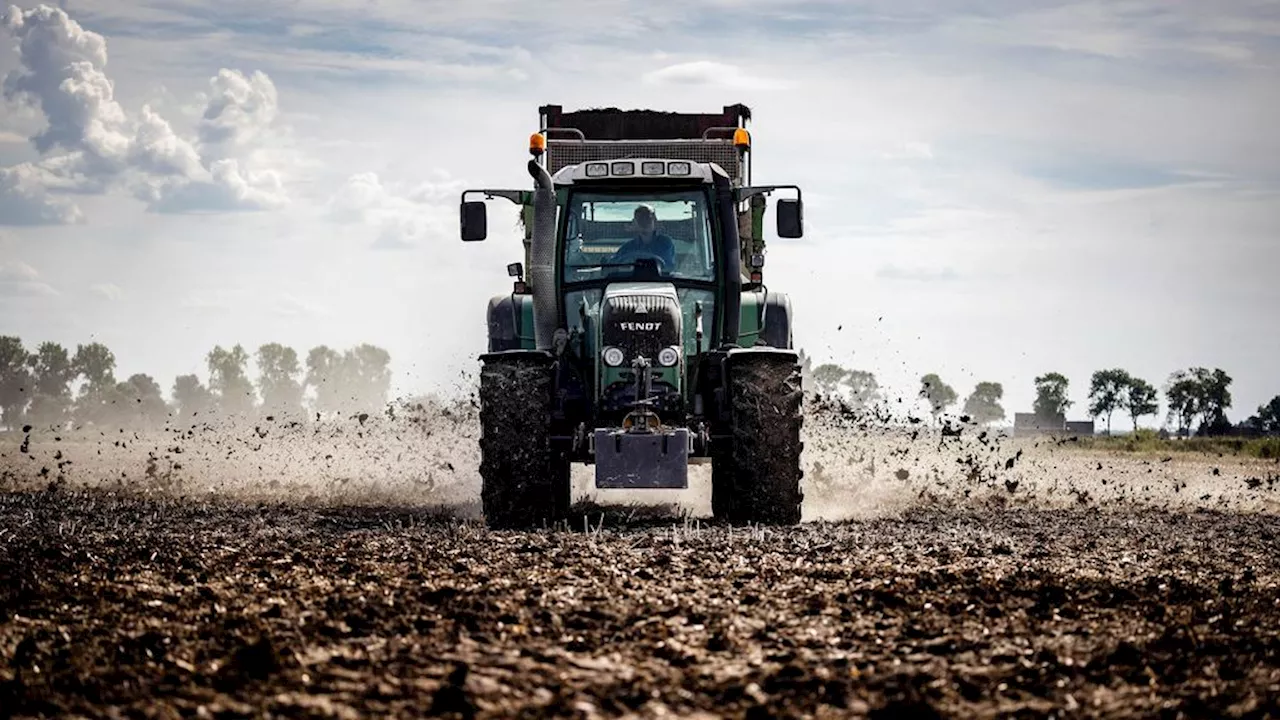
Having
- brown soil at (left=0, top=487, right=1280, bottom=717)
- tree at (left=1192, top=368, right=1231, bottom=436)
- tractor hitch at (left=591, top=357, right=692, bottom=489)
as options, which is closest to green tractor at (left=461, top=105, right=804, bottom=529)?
tractor hitch at (left=591, top=357, right=692, bottom=489)

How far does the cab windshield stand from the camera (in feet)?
50.2

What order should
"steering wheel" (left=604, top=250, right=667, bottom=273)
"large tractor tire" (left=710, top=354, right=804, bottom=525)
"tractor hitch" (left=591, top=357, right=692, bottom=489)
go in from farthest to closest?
"steering wheel" (left=604, top=250, right=667, bottom=273)
"large tractor tire" (left=710, top=354, right=804, bottom=525)
"tractor hitch" (left=591, top=357, right=692, bottom=489)

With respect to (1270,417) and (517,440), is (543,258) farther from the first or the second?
(1270,417)

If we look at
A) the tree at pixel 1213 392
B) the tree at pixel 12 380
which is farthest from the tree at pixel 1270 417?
the tree at pixel 12 380

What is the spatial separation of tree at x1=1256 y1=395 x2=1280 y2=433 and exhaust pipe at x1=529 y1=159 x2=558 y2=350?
88582mm

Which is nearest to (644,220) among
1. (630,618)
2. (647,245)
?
(647,245)

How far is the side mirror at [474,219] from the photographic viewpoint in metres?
15.5

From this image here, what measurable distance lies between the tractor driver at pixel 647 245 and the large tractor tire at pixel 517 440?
180 cm

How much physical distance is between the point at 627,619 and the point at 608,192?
8016 millimetres

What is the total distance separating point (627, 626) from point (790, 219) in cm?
830

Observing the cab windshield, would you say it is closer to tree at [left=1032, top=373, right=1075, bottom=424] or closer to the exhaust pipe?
the exhaust pipe

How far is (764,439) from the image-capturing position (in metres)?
14.0

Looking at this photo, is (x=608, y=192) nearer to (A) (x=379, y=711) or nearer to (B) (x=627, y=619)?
(B) (x=627, y=619)

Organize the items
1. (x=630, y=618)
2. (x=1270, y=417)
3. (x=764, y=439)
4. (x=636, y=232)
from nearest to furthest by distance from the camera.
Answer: (x=630, y=618), (x=764, y=439), (x=636, y=232), (x=1270, y=417)
